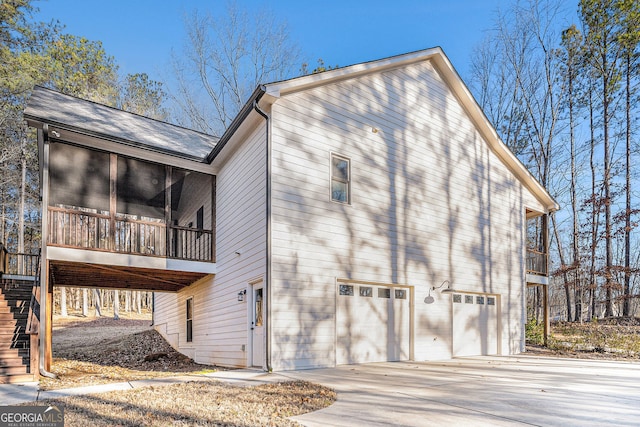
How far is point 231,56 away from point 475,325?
16557 mm

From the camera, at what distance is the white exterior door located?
8508 millimetres

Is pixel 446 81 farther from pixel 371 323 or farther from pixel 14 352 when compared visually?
pixel 14 352

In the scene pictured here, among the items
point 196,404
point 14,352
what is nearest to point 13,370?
point 14,352

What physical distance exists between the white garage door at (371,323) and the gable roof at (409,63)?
4.29m

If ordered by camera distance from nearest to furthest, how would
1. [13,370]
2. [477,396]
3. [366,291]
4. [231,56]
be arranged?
[477,396] → [13,370] → [366,291] → [231,56]

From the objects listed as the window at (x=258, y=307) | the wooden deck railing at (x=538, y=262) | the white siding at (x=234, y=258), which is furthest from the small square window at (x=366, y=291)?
the wooden deck railing at (x=538, y=262)

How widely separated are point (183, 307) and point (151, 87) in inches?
627

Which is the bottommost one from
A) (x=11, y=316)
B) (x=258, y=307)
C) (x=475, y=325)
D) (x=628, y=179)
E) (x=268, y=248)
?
(x=475, y=325)

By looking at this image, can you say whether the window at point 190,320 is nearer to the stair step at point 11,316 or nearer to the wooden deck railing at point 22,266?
the wooden deck railing at point 22,266

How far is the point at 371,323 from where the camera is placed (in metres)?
9.84

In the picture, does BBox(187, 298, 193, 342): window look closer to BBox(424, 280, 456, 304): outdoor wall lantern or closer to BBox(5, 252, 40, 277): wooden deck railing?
BBox(5, 252, 40, 277): wooden deck railing

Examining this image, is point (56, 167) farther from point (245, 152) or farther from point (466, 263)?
point (466, 263)

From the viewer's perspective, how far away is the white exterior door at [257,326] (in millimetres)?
8508

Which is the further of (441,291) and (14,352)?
(441,291)
